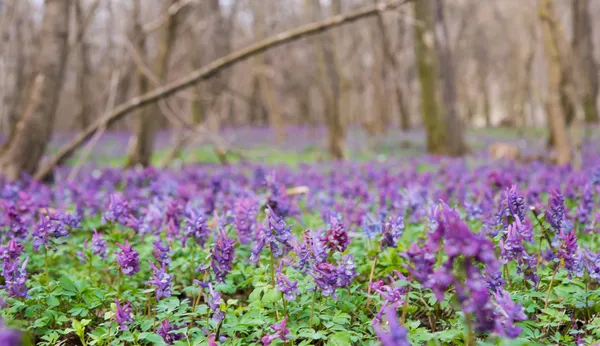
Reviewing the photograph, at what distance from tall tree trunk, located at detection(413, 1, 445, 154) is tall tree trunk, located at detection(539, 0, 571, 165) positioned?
15.7ft

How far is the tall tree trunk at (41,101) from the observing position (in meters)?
7.07

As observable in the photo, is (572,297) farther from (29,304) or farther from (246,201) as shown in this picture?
(29,304)

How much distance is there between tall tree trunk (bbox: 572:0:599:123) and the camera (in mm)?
17875

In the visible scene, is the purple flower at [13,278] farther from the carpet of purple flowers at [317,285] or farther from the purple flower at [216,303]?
the purple flower at [216,303]

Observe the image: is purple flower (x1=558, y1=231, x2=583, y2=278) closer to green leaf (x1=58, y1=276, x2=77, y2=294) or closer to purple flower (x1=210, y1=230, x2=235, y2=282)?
purple flower (x1=210, y1=230, x2=235, y2=282)

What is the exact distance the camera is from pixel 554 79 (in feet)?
26.9

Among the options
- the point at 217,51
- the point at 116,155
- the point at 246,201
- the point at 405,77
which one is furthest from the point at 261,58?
the point at 246,201

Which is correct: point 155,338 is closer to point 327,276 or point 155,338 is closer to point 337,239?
point 327,276

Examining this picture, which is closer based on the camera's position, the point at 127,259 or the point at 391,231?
the point at 127,259

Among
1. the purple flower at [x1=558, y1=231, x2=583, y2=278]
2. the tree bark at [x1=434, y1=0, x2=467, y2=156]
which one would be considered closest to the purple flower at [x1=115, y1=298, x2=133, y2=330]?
the purple flower at [x1=558, y1=231, x2=583, y2=278]

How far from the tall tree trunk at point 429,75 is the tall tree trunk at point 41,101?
8.52 metres

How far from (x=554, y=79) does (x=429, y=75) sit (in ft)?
16.5

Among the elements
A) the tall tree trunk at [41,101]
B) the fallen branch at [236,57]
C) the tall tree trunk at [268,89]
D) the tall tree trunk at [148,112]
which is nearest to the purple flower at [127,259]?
the fallen branch at [236,57]

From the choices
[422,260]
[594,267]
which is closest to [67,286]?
[422,260]
